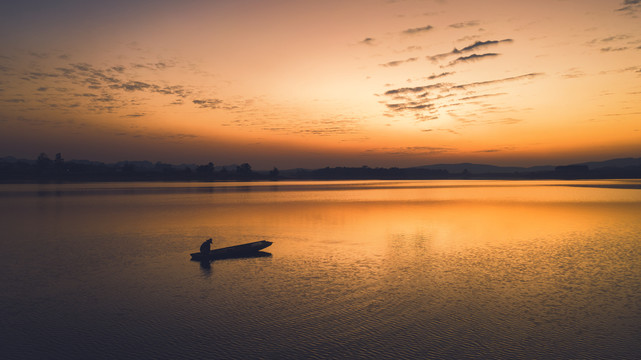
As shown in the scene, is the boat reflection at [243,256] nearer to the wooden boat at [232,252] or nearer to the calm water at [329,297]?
the wooden boat at [232,252]

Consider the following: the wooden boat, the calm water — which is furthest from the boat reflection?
the calm water

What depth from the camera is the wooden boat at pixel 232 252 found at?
17.8 metres

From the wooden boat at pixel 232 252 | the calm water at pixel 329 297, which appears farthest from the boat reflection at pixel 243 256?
the calm water at pixel 329 297

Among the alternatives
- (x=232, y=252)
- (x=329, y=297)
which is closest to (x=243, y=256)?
(x=232, y=252)

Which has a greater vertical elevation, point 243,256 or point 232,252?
point 232,252

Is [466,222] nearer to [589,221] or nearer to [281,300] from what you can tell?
[589,221]

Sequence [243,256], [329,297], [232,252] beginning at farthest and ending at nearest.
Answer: [243,256] < [232,252] < [329,297]

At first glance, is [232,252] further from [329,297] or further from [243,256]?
[329,297]

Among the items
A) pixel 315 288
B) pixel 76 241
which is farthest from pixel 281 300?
pixel 76 241

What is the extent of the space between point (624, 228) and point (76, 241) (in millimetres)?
35284

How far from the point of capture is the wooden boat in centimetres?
1777

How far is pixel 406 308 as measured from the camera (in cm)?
1103

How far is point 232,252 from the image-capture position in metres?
18.4

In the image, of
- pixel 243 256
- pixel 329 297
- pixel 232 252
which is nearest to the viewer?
pixel 329 297
